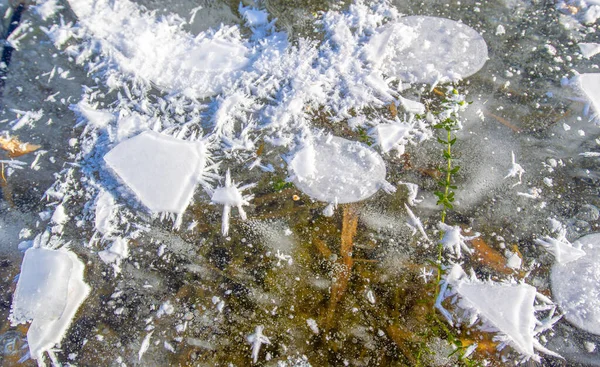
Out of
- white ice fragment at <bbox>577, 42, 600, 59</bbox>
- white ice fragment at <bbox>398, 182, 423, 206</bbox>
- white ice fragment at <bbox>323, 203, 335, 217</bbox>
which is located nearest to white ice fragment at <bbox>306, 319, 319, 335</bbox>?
white ice fragment at <bbox>323, 203, 335, 217</bbox>

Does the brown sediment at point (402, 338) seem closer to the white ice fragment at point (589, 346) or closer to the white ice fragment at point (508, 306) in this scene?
the white ice fragment at point (508, 306)

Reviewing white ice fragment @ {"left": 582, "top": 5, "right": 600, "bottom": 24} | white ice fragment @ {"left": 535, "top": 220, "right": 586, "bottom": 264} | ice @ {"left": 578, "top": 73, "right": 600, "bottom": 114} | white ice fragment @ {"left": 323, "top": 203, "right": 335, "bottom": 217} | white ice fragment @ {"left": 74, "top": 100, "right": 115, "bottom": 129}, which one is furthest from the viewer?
white ice fragment @ {"left": 582, "top": 5, "right": 600, "bottom": 24}

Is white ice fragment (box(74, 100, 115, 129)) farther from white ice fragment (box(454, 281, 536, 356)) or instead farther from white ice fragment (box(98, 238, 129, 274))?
white ice fragment (box(454, 281, 536, 356))

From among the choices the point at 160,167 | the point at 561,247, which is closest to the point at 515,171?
the point at 561,247

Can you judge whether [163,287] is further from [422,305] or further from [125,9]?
[125,9]

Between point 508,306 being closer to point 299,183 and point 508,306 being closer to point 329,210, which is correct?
point 329,210

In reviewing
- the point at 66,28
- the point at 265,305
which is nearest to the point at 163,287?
the point at 265,305
